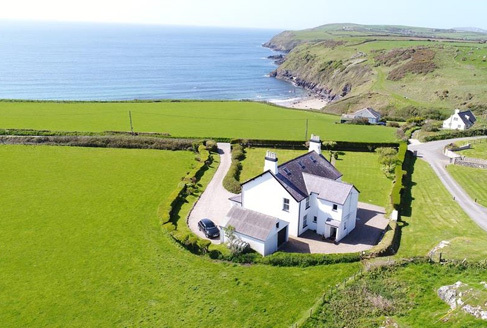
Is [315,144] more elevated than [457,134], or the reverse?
[315,144]

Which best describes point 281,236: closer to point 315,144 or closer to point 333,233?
point 333,233

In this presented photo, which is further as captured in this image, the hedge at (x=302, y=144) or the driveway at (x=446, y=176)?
the hedge at (x=302, y=144)

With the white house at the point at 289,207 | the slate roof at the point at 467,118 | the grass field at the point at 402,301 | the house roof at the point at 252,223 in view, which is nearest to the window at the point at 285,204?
the white house at the point at 289,207

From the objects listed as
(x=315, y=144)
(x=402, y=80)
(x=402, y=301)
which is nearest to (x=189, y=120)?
(x=315, y=144)

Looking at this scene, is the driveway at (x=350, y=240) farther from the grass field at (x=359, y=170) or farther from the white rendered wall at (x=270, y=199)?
the grass field at (x=359, y=170)

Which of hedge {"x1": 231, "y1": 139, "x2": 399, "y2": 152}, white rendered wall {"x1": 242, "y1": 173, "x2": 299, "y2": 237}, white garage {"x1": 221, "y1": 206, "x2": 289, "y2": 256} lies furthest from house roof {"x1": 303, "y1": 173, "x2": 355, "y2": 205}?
hedge {"x1": 231, "y1": 139, "x2": 399, "y2": 152}

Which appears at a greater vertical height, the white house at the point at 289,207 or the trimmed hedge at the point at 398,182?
the white house at the point at 289,207

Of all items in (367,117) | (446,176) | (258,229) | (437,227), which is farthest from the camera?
(367,117)

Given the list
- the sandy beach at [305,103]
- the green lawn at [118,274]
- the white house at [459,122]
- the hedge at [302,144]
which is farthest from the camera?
the sandy beach at [305,103]
